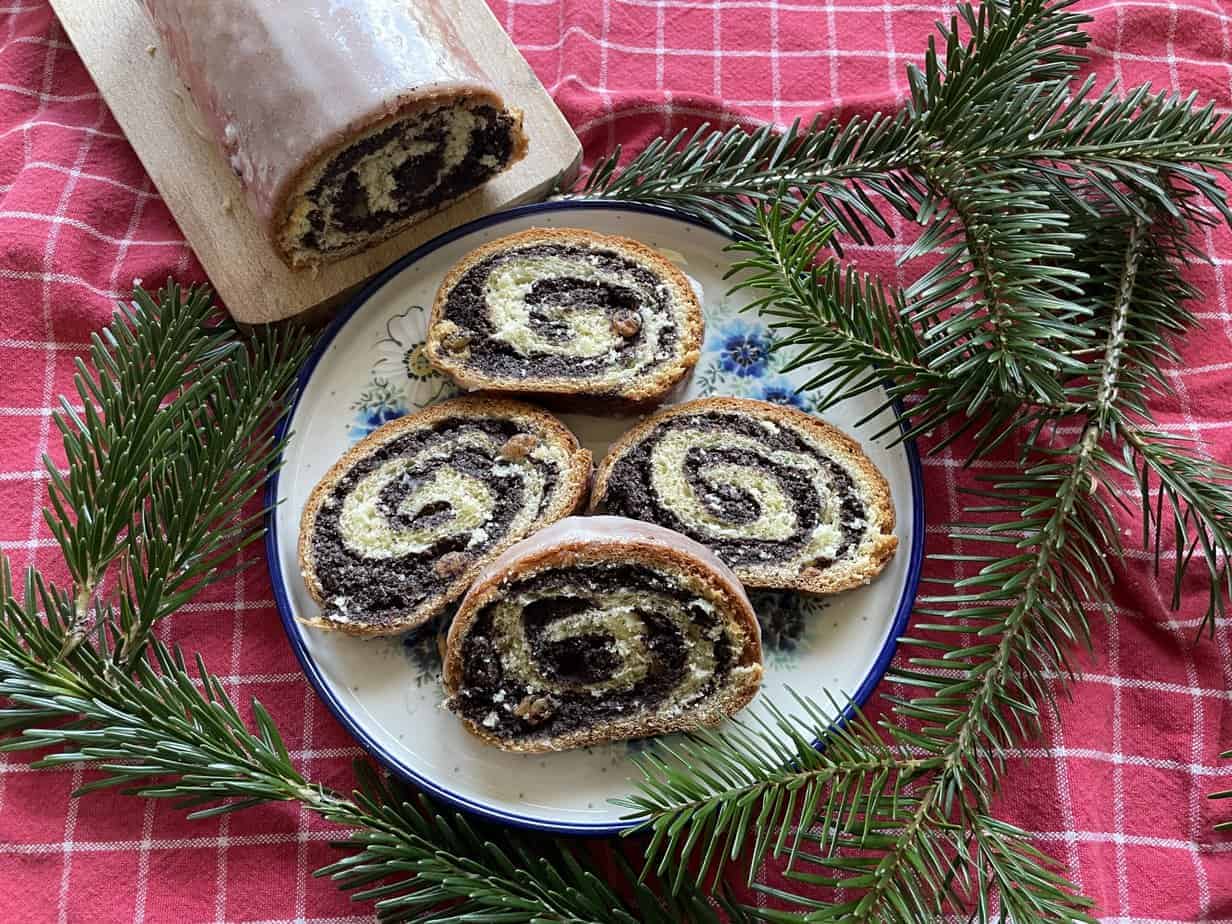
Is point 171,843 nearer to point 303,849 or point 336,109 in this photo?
point 303,849

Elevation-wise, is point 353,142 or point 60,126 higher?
point 60,126

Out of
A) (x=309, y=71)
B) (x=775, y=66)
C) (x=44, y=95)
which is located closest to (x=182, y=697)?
(x=309, y=71)

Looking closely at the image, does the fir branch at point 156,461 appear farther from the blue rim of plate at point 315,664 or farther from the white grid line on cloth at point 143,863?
the white grid line on cloth at point 143,863

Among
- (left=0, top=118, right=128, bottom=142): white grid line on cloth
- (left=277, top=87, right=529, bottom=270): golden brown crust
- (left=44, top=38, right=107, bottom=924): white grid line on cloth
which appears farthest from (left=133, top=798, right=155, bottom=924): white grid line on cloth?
(left=0, top=118, right=128, bottom=142): white grid line on cloth

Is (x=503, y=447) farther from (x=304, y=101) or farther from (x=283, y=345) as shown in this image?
(x=304, y=101)

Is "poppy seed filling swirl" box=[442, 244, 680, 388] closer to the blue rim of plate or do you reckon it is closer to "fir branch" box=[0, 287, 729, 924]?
the blue rim of plate
